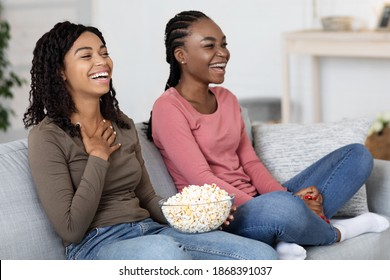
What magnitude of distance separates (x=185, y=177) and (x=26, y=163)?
52 centimetres

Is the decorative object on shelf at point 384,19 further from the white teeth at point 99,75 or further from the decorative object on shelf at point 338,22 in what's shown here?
the white teeth at point 99,75

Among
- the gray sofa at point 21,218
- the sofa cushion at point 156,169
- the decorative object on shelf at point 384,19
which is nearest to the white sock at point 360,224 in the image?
the gray sofa at point 21,218

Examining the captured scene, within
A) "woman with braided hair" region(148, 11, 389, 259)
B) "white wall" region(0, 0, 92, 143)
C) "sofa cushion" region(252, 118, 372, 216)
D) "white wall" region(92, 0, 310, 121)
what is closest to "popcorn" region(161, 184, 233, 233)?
"woman with braided hair" region(148, 11, 389, 259)

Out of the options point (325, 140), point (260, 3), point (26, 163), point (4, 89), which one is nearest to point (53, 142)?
point (26, 163)

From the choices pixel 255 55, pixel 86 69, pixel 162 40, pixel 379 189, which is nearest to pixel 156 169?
pixel 86 69

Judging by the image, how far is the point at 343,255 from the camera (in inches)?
92.3

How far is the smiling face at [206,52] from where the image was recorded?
247 cm

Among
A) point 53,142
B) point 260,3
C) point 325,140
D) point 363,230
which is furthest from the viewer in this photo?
point 260,3

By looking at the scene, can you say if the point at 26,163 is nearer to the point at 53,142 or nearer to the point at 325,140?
the point at 53,142

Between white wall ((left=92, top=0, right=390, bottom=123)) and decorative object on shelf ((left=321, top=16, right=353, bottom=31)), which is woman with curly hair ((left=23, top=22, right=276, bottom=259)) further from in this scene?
white wall ((left=92, top=0, right=390, bottom=123))

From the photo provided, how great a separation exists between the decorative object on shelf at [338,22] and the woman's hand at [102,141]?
98.8 inches

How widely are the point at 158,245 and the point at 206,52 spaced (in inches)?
31.6

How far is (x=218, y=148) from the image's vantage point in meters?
2.48

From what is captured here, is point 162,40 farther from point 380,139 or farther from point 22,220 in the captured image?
point 22,220
